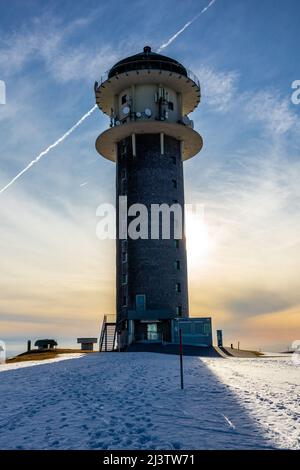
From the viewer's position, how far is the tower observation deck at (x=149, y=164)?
4122cm

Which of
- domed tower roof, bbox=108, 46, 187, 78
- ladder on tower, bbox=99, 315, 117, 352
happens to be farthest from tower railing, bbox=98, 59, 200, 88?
ladder on tower, bbox=99, 315, 117, 352

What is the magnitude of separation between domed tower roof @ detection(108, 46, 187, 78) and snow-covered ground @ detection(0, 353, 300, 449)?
3738cm

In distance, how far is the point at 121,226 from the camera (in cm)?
4400

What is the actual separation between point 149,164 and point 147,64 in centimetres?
1133

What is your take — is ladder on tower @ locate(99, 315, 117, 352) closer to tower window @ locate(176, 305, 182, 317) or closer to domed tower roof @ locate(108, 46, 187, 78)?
tower window @ locate(176, 305, 182, 317)

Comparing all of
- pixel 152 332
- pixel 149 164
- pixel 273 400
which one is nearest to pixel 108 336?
pixel 152 332

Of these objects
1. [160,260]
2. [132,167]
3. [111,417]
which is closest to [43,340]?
[160,260]

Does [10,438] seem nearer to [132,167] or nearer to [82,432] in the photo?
[82,432]

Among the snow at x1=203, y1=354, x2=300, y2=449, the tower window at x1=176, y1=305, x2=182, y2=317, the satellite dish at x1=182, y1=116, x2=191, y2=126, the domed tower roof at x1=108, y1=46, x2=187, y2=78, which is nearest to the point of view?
the snow at x1=203, y1=354, x2=300, y2=449

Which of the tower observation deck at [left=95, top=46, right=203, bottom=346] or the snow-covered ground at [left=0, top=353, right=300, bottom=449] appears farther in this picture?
the tower observation deck at [left=95, top=46, right=203, bottom=346]

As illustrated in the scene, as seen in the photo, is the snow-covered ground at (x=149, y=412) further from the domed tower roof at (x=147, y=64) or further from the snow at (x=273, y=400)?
the domed tower roof at (x=147, y=64)

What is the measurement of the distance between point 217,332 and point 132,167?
19.3m

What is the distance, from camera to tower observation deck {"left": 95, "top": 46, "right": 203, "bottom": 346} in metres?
41.2
